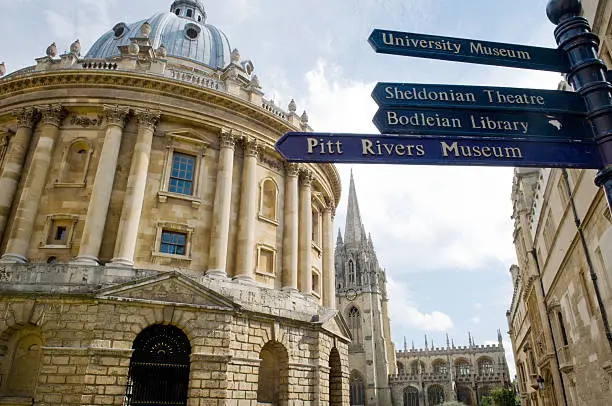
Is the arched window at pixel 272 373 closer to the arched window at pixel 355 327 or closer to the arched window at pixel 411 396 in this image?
the arched window at pixel 355 327

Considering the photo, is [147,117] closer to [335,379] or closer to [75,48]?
[75,48]

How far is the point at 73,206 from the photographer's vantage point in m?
20.2

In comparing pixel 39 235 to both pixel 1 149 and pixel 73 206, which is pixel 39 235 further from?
pixel 1 149

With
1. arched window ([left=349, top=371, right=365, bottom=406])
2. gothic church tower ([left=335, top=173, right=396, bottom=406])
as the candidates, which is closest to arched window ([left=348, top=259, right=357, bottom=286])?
gothic church tower ([left=335, top=173, right=396, bottom=406])

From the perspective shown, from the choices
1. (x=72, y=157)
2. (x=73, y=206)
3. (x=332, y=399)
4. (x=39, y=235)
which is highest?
(x=72, y=157)

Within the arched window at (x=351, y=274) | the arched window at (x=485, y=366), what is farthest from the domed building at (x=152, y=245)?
the arched window at (x=485, y=366)

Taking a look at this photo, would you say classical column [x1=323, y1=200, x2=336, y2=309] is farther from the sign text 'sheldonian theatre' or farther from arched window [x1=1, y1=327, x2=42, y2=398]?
the sign text 'sheldonian theatre'

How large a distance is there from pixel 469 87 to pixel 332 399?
861 inches

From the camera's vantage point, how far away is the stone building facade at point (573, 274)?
11.9 metres

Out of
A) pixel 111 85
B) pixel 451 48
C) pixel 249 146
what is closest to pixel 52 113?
pixel 111 85

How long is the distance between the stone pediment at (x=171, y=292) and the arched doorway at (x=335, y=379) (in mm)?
8423

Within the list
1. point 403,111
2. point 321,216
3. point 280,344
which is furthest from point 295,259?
point 403,111

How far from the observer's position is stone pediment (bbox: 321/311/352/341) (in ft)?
73.9

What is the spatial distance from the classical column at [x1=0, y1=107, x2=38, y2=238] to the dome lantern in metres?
26.1
